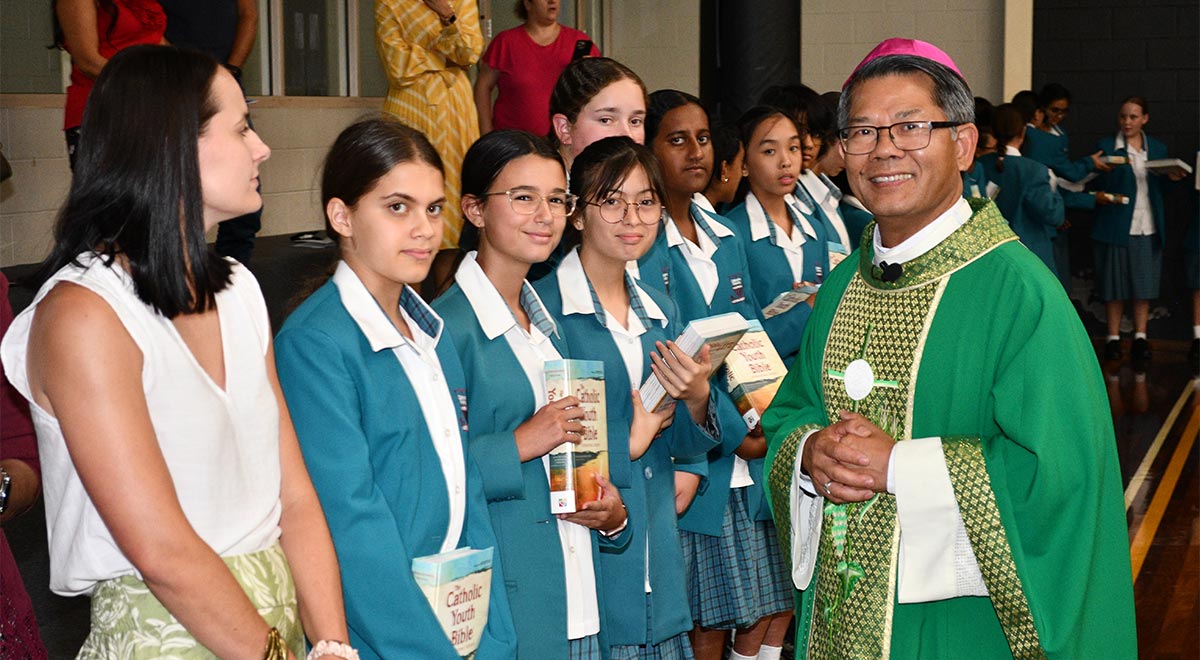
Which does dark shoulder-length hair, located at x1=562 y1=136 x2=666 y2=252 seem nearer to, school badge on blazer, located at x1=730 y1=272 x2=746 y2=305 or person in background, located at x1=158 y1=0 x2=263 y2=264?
school badge on blazer, located at x1=730 y1=272 x2=746 y2=305

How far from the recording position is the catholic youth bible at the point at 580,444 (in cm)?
244

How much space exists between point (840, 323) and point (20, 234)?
3465mm

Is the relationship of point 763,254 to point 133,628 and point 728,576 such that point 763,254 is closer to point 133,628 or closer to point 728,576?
point 728,576

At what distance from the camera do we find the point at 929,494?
2041 mm

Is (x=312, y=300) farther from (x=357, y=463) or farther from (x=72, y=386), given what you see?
(x=72, y=386)

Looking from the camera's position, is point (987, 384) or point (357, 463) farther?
point (987, 384)

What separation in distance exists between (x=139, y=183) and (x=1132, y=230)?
862 cm

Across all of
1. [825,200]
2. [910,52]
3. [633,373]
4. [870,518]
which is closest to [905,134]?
[910,52]

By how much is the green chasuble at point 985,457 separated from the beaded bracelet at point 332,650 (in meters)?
0.90

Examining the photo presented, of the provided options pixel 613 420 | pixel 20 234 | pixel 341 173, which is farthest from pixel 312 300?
pixel 20 234

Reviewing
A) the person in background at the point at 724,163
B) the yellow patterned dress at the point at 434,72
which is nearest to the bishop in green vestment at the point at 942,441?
the person in background at the point at 724,163

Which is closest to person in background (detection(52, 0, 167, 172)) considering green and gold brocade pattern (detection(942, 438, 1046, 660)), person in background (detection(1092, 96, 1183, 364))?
green and gold brocade pattern (detection(942, 438, 1046, 660))

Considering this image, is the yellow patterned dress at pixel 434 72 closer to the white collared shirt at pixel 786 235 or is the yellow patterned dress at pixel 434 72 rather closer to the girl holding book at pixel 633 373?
the white collared shirt at pixel 786 235

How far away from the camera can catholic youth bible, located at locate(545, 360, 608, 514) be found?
2.44 metres
